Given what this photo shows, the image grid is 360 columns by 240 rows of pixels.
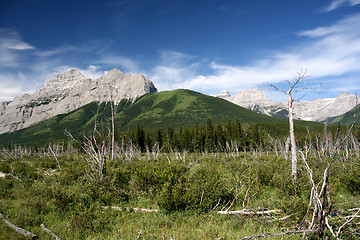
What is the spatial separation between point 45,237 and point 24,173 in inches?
735

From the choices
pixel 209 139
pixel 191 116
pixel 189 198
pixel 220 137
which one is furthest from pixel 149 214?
pixel 191 116

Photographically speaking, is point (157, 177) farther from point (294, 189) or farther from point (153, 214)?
point (294, 189)

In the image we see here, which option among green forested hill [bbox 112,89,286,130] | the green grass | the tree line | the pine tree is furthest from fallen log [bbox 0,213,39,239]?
green forested hill [bbox 112,89,286,130]

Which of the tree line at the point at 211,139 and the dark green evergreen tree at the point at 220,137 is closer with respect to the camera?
the tree line at the point at 211,139

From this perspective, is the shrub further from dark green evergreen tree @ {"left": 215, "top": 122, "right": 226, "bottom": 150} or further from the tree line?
dark green evergreen tree @ {"left": 215, "top": 122, "right": 226, "bottom": 150}

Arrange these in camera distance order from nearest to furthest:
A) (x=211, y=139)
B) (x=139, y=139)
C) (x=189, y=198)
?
(x=189, y=198), (x=211, y=139), (x=139, y=139)

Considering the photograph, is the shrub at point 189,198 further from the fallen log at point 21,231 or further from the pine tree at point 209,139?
the pine tree at point 209,139

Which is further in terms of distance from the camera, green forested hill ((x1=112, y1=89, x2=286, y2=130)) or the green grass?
green forested hill ((x1=112, y1=89, x2=286, y2=130))

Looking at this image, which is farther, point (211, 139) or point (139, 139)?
point (139, 139)

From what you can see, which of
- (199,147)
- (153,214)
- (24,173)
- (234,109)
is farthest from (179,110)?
(153,214)

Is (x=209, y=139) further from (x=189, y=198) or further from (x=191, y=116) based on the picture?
(x=191, y=116)

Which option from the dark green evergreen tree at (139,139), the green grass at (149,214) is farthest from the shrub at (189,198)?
the dark green evergreen tree at (139,139)

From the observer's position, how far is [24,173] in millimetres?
20719

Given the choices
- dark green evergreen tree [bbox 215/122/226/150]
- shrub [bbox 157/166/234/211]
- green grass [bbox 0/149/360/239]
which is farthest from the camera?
dark green evergreen tree [bbox 215/122/226/150]
